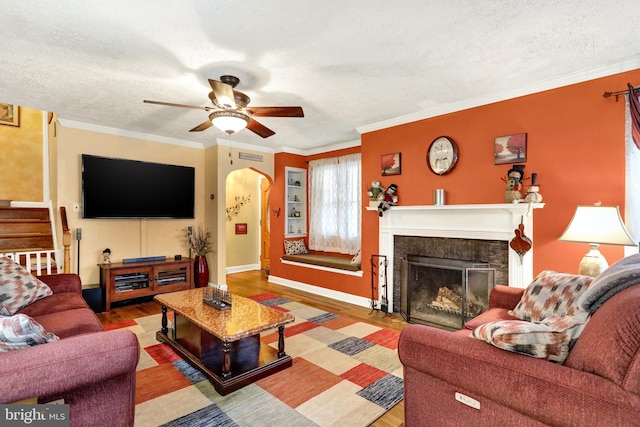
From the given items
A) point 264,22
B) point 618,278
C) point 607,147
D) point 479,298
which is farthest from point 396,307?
point 264,22

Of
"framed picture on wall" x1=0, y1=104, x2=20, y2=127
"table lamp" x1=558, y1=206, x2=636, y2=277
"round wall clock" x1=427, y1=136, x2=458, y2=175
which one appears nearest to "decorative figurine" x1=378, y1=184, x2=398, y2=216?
"round wall clock" x1=427, y1=136, x2=458, y2=175

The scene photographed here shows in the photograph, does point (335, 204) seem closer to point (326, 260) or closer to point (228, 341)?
point (326, 260)

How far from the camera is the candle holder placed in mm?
2816

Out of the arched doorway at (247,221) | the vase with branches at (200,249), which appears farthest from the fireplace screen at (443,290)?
the arched doorway at (247,221)

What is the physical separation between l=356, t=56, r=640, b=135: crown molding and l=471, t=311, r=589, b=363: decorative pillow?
2.40 metres

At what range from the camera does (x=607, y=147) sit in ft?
8.76

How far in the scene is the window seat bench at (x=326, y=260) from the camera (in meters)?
4.69

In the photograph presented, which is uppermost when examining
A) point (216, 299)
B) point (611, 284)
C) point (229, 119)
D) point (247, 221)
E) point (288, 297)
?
point (229, 119)

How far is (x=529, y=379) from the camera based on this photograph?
1.25 meters

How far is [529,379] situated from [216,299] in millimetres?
2519

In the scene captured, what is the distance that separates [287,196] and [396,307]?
2946 millimetres

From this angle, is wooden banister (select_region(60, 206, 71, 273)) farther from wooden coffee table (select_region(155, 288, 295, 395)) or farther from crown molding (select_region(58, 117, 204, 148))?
wooden coffee table (select_region(155, 288, 295, 395))

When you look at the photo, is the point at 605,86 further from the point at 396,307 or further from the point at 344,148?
the point at 344,148

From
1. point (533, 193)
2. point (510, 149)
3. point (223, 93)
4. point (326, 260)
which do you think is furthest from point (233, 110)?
point (326, 260)
